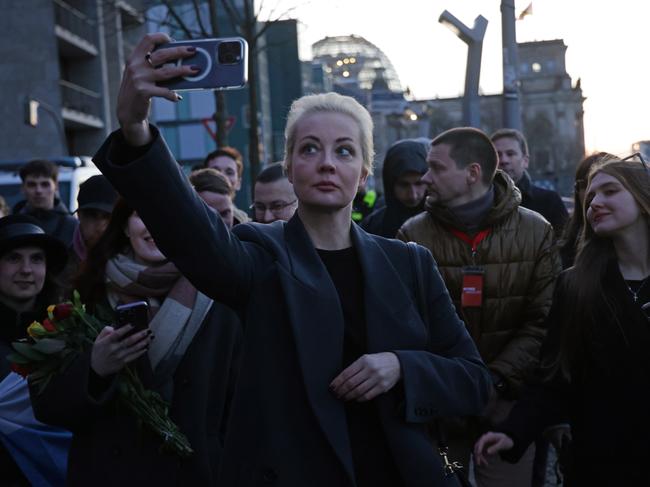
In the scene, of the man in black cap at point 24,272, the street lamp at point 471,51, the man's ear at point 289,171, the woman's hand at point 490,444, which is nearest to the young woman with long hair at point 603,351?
the woman's hand at point 490,444

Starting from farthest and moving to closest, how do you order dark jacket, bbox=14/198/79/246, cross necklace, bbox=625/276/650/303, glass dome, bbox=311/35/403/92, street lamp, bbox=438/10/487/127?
glass dome, bbox=311/35/403/92 → street lamp, bbox=438/10/487/127 → dark jacket, bbox=14/198/79/246 → cross necklace, bbox=625/276/650/303

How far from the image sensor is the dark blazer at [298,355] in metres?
2.63

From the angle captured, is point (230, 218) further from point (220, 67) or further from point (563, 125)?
point (563, 125)

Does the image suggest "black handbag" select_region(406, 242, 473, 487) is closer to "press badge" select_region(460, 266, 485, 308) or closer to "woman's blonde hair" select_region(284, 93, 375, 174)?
"woman's blonde hair" select_region(284, 93, 375, 174)

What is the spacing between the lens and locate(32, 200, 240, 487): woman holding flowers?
344 centimetres

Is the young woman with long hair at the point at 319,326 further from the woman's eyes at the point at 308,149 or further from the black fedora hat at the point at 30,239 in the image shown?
the black fedora hat at the point at 30,239

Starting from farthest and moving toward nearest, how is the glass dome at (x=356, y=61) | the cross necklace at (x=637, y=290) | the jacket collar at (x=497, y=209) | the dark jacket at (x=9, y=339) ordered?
1. the glass dome at (x=356, y=61)
2. the jacket collar at (x=497, y=209)
3. the dark jacket at (x=9, y=339)
4. the cross necklace at (x=637, y=290)

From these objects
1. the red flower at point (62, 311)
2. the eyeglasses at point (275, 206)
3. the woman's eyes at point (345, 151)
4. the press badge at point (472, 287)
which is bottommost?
the press badge at point (472, 287)

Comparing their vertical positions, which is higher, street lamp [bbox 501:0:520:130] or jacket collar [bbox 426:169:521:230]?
Answer: street lamp [bbox 501:0:520:130]

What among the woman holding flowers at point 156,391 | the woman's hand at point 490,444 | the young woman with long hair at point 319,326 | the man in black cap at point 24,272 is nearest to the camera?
the young woman with long hair at point 319,326

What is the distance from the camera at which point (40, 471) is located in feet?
13.2

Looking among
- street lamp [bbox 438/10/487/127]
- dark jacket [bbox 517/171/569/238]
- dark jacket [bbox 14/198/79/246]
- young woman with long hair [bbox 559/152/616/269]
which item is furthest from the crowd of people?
street lamp [bbox 438/10/487/127]

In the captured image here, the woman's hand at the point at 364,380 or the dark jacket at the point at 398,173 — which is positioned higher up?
the dark jacket at the point at 398,173

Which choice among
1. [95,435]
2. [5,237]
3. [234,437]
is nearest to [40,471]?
[95,435]
